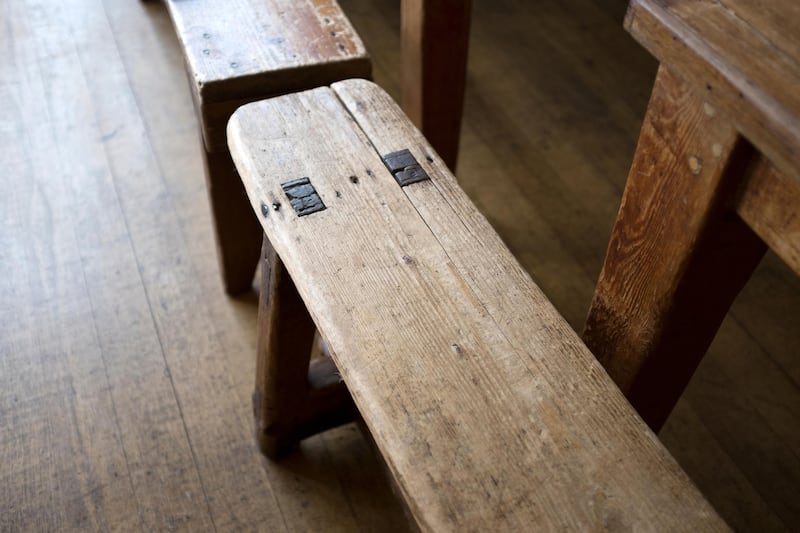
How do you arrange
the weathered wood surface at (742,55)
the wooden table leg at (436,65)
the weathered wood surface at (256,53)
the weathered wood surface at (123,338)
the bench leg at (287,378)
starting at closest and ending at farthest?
the weathered wood surface at (742,55) < the bench leg at (287,378) < the weathered wood surface at (256,53) < the weathered wood surface at (123,338) < the wooden table leg at (436,65)

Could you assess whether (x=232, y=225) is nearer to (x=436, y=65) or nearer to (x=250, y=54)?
(x=250, y=54)

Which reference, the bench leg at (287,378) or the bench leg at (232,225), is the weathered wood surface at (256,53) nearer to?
the bench leg at (232,225)

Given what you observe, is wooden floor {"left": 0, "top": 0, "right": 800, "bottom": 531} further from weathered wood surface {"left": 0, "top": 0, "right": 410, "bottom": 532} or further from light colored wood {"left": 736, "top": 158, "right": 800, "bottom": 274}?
light colored wood {"left": 736, "top": 158, "right": 800, "bottom": 274}

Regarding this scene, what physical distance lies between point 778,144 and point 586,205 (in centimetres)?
127

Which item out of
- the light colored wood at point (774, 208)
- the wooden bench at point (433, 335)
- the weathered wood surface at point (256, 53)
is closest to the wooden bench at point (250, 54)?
the weathered wood surface at point (256, 53)

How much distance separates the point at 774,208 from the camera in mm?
745

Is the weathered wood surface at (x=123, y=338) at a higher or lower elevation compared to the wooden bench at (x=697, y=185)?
lower

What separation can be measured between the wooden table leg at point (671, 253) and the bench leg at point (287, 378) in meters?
0.44

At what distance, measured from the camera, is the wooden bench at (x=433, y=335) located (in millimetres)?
739

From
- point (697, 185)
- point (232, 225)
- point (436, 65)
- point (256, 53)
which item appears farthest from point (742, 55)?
point (232, 225)

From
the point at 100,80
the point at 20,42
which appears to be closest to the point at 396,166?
the point at 100,80

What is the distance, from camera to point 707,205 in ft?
2.64

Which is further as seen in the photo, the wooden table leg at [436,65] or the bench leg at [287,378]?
the wooden table leg at [436,65]

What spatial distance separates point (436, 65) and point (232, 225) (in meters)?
0.52
